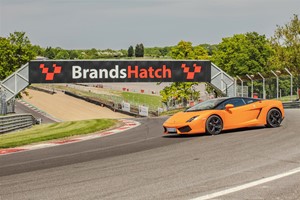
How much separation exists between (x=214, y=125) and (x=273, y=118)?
2.19 metres

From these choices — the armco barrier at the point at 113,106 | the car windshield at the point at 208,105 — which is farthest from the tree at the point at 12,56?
the car windshield at the point at 208,105

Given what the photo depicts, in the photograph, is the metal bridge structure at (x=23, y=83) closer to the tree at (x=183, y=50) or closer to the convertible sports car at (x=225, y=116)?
the convertible sports car at (x=225, y=116)

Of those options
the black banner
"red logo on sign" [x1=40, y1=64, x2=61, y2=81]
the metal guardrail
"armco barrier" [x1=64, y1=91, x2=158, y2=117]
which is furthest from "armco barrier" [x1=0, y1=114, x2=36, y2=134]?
"armco barrier" [x1=64, y1=91, x2=158, y2=117]

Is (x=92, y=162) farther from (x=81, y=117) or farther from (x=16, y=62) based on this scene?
(x=16, y=62)

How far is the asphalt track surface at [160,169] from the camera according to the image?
703 centimetres

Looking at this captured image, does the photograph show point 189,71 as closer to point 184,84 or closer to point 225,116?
point 225,116

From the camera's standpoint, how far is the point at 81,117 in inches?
2501

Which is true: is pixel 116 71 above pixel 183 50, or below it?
below

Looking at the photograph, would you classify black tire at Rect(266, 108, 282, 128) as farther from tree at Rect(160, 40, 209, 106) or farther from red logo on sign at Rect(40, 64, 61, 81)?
tree at Rect(160, 40, 209, 106)

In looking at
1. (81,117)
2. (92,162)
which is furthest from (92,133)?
(81,117)

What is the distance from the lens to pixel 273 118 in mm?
15641

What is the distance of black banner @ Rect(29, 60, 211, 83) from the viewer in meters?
37.1

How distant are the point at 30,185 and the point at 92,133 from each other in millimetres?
11137

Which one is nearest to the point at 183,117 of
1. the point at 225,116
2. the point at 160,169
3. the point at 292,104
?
the point at 225,116
